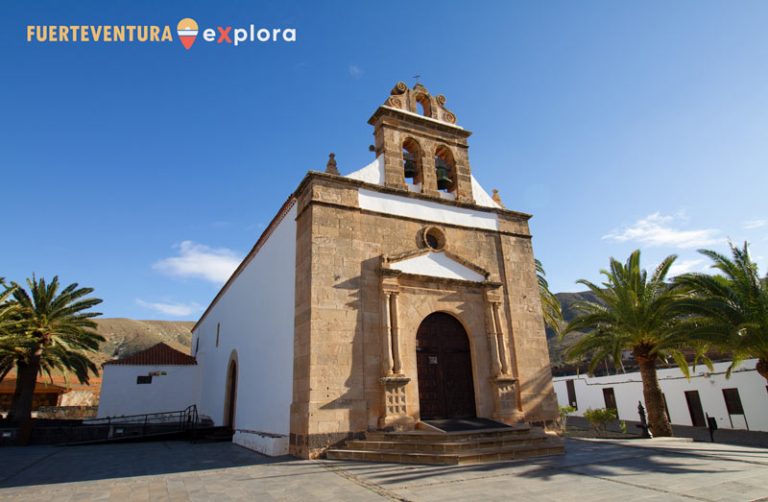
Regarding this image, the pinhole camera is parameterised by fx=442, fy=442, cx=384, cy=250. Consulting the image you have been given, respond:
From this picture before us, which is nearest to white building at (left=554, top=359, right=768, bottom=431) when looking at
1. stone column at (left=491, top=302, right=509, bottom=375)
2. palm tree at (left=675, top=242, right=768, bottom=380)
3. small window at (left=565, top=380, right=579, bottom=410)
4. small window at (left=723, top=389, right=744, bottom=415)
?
small window at (left=723, top=389, right=744, bottom=415)

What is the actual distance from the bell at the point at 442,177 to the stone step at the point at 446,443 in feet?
23.2

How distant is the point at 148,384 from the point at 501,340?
16984 millimetres

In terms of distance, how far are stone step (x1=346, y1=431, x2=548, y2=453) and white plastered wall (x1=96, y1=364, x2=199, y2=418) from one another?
15.1m

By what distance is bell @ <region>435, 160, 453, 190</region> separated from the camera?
12914 millimetres

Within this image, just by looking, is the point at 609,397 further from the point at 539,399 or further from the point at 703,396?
the point at 539,399

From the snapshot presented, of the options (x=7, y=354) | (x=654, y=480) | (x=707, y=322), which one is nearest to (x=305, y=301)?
(x=654, y=480)

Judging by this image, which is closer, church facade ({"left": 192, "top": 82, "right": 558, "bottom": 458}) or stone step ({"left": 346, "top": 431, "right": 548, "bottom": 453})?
stone step ({"left": 346, "top": 431, "right": 548, "bottom": 453})

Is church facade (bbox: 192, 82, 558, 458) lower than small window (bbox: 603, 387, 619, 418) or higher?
higher

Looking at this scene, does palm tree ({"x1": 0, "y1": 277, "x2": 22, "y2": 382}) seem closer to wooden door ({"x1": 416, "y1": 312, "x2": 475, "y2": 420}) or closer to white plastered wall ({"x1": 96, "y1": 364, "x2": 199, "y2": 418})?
white plastered wall ({"x1": 96, "y1": 364, "x2": 199, "y2": 418})

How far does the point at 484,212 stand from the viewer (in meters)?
12.8

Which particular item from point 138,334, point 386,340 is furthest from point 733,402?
point 138,334

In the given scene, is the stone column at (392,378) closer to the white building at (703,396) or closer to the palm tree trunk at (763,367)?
the palm tree trunk at (763,367)

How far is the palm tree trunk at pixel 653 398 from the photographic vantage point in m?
13.0

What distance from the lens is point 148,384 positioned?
20.3 metres
